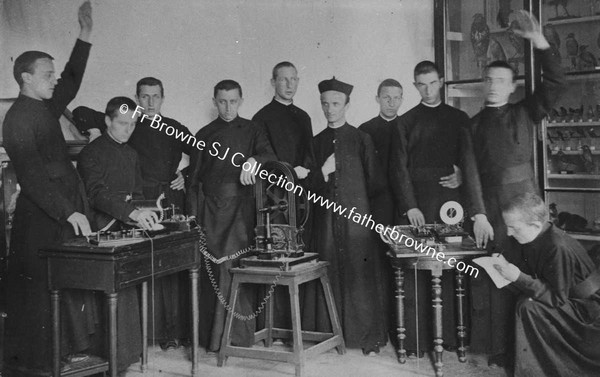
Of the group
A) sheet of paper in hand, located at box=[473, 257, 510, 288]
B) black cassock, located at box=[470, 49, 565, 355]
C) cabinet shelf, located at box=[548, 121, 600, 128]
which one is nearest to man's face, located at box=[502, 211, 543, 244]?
sheet of paper in hand, located at box=[473, 257, 510, 288]

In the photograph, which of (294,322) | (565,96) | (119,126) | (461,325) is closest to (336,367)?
(294,322)

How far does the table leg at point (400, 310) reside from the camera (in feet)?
13.0

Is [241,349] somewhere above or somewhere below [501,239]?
below

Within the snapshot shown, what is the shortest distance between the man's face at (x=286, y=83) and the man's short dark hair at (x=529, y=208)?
6.16 feet

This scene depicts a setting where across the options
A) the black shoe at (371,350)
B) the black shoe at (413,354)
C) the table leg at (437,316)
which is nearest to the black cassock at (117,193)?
the black shoe at (371,350)

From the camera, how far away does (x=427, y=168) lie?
4.39 metres

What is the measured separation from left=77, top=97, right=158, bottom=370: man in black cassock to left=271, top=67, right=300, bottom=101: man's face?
1122mm

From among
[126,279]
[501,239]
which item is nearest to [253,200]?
[126,279]

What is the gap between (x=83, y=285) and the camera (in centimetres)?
329

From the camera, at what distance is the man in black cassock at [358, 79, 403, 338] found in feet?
14.8

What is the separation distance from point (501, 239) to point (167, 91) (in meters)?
2.78

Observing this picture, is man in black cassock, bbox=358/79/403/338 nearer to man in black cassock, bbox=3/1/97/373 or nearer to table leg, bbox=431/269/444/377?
table leg, bbox=431/269/444/377

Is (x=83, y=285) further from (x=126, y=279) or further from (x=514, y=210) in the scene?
(x=514, y=210)

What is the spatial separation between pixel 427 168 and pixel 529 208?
2.98 ft
